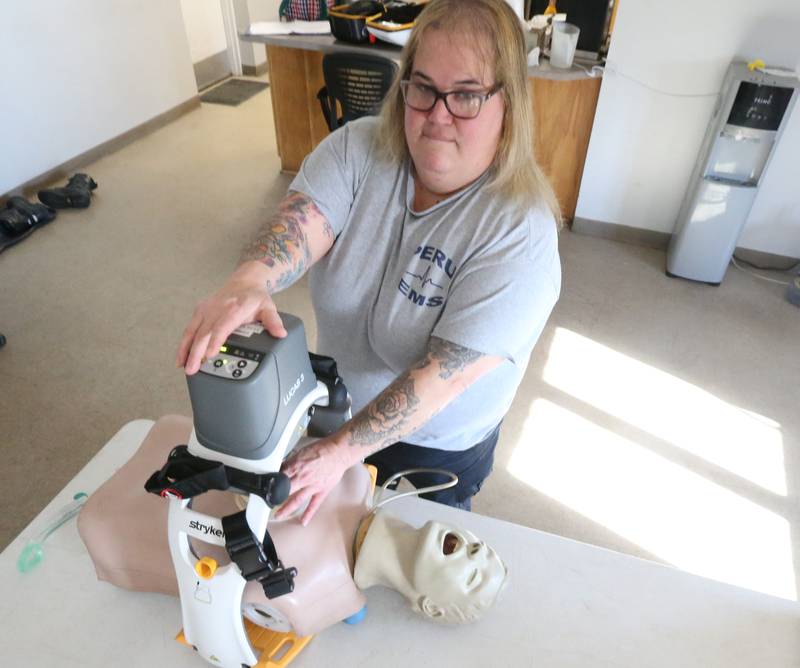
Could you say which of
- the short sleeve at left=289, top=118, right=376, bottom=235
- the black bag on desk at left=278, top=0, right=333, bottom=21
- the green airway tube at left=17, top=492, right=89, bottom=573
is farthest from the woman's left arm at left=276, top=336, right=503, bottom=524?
the black bag on desk at left=278, top=0, right=333, bottom=21

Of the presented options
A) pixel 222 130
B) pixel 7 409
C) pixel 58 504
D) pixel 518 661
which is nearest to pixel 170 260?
pixel 7 409

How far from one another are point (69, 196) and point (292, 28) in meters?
1.59

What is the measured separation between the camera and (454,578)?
0.81 meters

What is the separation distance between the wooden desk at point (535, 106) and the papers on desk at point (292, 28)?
4 centimetres

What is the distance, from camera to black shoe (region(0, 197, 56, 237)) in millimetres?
3117

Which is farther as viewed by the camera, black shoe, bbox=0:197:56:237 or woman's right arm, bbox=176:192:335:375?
black shoe, bbox=0:197:56:237

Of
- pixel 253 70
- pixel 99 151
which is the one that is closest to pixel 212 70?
pixel 253 70

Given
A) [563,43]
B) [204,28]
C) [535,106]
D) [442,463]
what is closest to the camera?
[442,463]

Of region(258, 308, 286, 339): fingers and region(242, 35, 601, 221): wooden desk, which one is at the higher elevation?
region(258, 308, 286, 339): fingers

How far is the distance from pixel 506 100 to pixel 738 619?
86 centimetres

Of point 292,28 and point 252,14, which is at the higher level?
point 292,28

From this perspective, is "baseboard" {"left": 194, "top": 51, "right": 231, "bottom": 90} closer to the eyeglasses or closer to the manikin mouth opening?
the eyeglasses

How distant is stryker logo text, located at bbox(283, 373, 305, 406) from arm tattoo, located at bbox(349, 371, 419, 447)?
16 centimetres

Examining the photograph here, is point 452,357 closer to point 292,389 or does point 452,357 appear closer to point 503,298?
point 503,298
